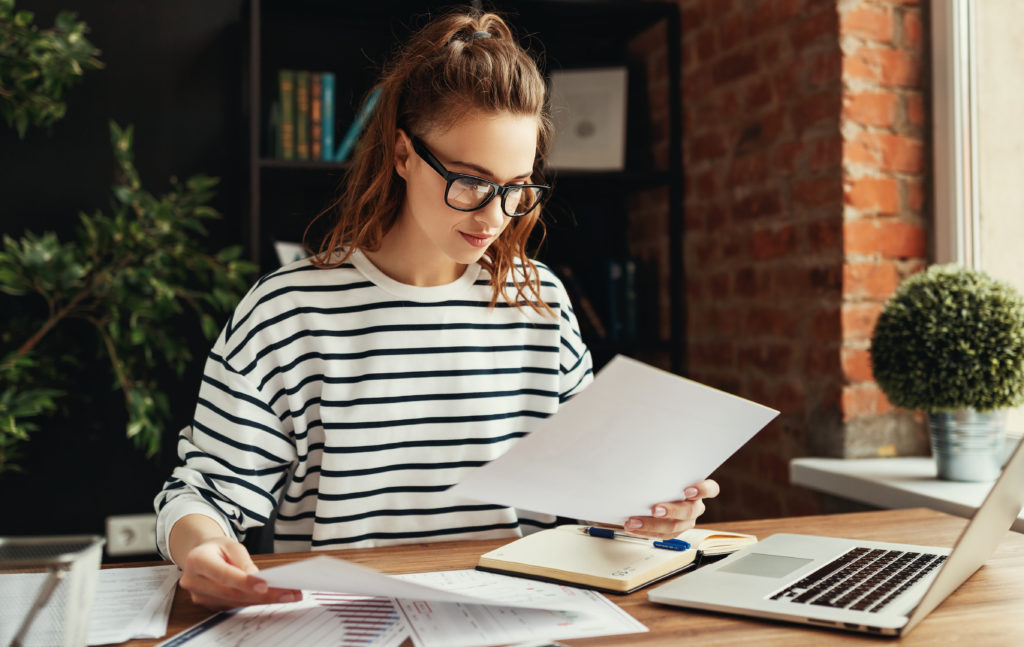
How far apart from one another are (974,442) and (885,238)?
1.60 feet

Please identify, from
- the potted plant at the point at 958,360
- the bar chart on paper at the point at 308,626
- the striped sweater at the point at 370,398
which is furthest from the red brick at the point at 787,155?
the bar chart on paper at the point at 308,626

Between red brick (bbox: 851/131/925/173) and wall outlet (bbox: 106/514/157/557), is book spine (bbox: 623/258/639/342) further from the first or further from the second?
wall outlet (bbox: 106/514/157/557)

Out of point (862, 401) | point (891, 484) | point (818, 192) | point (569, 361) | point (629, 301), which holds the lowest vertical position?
point (891, 484)

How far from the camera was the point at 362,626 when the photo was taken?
2.46ft

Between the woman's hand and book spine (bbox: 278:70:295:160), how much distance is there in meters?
1.51

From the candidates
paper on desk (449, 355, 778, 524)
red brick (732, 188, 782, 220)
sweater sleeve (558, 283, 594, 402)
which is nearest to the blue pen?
paper on desk (449, 355, 778, 524)

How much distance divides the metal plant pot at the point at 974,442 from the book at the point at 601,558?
639mm

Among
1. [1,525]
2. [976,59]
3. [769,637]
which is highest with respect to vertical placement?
[976,59]

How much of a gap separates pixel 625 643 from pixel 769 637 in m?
0.13

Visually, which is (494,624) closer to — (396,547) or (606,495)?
(606,495)

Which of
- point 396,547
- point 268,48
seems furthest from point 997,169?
point 268,48

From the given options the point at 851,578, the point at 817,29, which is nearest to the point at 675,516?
the point at 851,578

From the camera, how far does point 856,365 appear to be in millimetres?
1742

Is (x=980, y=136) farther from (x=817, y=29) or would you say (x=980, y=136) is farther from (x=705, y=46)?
(x=705, y=46)
